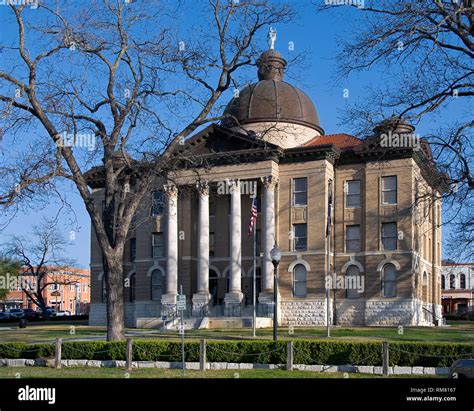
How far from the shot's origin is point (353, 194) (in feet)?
169

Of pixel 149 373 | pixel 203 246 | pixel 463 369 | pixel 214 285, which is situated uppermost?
pixel 203 246

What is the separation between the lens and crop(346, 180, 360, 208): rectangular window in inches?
2018

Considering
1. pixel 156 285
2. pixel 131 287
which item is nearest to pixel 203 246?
pixel 156 285

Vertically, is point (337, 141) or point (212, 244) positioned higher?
point (337, 141)

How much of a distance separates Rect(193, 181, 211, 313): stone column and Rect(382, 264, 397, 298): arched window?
12090mm

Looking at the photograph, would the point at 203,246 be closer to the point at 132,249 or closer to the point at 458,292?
the point at 132,249

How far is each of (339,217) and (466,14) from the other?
99.0 feet

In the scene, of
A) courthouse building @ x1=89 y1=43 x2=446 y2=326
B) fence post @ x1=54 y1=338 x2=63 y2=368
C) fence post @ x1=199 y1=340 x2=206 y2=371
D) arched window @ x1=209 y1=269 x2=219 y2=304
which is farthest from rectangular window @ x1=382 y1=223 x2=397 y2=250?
fence post @ x1=54 y1=338 x2=63 y2=368

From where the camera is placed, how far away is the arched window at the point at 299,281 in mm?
51031

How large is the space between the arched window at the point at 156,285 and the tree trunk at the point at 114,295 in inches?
1029

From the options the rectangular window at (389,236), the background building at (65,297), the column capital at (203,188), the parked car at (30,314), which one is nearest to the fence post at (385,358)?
the rectangular window at (389,236)

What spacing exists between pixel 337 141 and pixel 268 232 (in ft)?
32.9

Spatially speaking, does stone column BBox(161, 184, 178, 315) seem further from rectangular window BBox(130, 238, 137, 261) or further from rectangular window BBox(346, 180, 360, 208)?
rectangular window BBox(346, 180, 360, 208)

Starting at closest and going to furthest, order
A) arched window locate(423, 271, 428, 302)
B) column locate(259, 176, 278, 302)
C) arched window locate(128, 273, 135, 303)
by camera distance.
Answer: column locate(259, 176, 278, 302), arched window locate(423, 271, 428, 302), arched window locate(128, 273, 135, 303)
